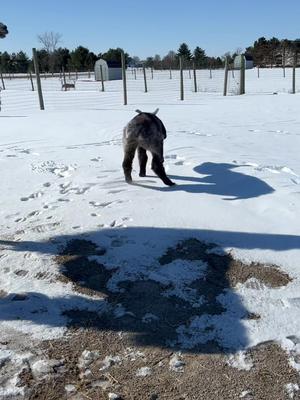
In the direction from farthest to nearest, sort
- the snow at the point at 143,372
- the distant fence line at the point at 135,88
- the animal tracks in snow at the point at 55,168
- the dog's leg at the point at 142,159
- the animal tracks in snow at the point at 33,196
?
the distant fence line at the point at 135,88
the animal tracks in snow at the point at 55,168
the dog's leg at the point at 142,159
the animal tracks in snow at the point at 33,196
the snow at the point at 143,372

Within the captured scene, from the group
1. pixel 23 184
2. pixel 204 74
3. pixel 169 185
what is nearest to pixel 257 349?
pixel 169 185

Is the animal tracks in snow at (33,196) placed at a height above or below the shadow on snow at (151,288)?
above

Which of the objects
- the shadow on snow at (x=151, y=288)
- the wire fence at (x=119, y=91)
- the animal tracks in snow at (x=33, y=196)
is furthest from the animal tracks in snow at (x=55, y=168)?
the wire fence at (x=119, y=91)

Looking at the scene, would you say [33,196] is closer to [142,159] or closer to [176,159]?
[142,159]

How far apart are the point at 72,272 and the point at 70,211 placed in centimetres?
147

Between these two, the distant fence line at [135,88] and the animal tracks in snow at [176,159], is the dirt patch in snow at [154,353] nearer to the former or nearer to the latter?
the animal tracks in snow at [176,159]

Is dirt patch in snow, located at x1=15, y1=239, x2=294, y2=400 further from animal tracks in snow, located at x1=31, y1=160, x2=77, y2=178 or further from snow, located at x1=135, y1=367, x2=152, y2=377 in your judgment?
animal tracks in snow, located at x1=31, y1=160, x2=77, y2=178

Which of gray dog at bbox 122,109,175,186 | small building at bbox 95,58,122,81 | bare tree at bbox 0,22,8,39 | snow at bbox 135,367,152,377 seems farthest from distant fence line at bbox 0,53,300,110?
snow at bbox 135,367,152,377

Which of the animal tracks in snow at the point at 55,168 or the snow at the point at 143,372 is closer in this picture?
the snow at the point at 143,372

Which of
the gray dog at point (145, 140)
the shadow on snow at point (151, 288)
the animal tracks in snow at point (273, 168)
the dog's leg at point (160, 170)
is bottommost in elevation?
the shadow on snow at point (151, 288)

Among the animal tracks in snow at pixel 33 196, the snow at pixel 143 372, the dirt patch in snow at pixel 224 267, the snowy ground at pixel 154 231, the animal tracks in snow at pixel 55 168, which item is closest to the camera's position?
the snow at pixel 143 372

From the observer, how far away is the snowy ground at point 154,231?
3.23 metres

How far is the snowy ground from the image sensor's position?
10.6ft

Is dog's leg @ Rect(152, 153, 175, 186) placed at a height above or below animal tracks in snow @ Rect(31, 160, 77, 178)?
Result: above
